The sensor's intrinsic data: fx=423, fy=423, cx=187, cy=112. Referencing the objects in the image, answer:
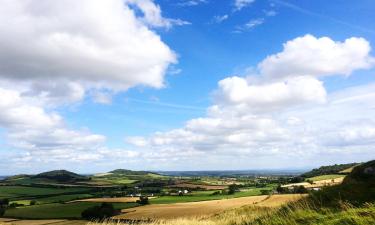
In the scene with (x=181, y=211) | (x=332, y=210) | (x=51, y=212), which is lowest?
(x=181, y=211)

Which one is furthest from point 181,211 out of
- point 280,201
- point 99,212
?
point 280,201

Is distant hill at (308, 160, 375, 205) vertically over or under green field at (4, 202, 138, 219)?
over

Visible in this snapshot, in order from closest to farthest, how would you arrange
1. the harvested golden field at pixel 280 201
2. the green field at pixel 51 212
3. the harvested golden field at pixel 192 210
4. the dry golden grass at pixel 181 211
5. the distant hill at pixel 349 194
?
the distant hill at pixel 349 194, the harvested golden field at pixel 280 201, the harvested golden field at pixel 192 210, the dry golden grass at pixel 181 211, the green field at pixel 51 212

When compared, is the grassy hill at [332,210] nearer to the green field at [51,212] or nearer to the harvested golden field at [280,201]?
the harvested golden field at [280,201]

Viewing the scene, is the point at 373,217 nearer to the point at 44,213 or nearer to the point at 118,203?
the point at 44,213

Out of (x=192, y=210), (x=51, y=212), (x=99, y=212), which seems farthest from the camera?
(x=51, y=212)

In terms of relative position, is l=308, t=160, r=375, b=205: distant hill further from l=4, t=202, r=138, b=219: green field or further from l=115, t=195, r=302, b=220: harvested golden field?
l=4, t=202, r=138, b=219: green field

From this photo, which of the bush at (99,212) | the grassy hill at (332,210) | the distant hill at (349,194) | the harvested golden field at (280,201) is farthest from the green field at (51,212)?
the distant hill at (349,194)

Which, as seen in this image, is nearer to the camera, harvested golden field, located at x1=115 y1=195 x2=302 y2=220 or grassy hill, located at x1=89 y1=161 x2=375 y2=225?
grassy hill, located at x1=89 y1=161 x2=375 y2=225

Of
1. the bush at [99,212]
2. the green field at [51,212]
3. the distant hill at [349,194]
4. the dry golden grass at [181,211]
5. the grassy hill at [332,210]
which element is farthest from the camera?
the green field at [51,212]

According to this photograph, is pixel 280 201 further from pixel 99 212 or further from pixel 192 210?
pixel 99 212

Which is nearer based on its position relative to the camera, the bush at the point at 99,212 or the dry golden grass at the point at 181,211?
the dry golden grass at the point at 181,211

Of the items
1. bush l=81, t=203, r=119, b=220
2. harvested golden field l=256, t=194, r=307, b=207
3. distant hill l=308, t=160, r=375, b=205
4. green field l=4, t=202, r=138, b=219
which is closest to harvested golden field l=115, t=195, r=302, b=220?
harvested golden field l=256, t=194, r=307, b=207

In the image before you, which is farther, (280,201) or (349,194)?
(280,201)
